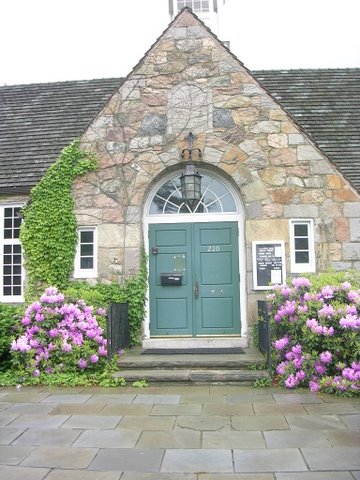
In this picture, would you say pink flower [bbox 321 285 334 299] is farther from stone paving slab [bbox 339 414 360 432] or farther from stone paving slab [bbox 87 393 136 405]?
stone paving slab [bbox 87 393 136 405]

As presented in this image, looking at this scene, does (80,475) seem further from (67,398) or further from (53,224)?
(53,224)

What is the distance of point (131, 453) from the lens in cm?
420

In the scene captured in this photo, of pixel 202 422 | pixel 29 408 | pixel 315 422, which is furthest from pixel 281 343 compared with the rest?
pixel 29 408

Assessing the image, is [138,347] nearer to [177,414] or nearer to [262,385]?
[262,385]

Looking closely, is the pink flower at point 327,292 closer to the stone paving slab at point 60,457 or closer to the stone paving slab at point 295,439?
the stone paving slab at point 295,439

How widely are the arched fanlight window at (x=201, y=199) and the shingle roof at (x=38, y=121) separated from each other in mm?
2273

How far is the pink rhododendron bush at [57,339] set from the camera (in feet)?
23.4

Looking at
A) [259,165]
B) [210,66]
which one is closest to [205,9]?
[210,66]

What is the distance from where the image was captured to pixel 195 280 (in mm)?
8953

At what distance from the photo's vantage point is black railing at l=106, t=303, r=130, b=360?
24.2 feet

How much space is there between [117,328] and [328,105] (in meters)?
→ 8.27

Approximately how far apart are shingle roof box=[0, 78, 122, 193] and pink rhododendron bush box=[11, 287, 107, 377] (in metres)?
3.19

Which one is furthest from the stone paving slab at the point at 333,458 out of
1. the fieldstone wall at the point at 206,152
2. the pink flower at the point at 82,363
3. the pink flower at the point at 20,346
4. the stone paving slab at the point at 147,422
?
the pink flower at the point at 20,346

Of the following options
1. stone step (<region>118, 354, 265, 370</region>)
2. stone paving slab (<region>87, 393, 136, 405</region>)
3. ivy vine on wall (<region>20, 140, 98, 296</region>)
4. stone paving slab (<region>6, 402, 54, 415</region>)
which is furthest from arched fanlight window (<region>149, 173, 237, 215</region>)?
stone paving slab (<region>6, 402, 54, 415</region>)
